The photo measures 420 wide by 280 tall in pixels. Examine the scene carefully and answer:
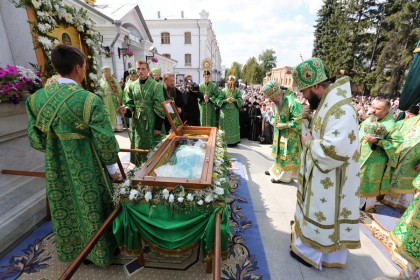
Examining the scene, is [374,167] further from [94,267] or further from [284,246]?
[94,267]

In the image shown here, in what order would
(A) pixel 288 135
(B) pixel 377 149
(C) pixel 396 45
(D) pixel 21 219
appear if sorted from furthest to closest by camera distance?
(C) pixel 396 45 < (A) pixel 288 135 < (B) pixel 377 149 < (D) pixel 21 219

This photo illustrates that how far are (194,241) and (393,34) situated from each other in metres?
28.1

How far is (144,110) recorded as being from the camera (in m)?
4.21

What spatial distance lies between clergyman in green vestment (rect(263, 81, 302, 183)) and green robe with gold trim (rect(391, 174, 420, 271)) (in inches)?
81.0

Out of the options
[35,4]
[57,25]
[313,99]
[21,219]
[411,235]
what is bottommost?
[21,219]

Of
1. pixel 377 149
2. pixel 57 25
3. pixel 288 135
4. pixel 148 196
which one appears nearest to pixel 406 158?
pixel 377 149

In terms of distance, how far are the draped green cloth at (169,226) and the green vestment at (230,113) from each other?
5.14 m

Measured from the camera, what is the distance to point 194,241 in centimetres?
216

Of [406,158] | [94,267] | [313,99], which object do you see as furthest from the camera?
[406,158]

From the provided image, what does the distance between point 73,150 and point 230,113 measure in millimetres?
5496

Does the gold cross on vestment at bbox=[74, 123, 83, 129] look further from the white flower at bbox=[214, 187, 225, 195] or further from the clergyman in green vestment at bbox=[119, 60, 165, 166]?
the clergyman in green vestment at bbox=[119, 60, 165, 166]

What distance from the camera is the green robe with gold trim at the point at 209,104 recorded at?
702 cm

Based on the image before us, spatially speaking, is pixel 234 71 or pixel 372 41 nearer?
pixel 372 41

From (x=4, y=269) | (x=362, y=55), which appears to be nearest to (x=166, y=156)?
(x=4, y=269)
